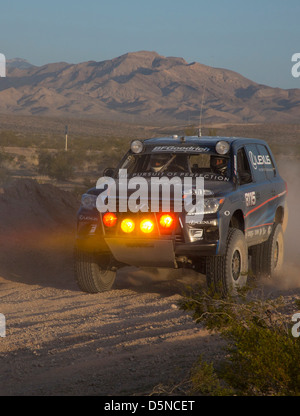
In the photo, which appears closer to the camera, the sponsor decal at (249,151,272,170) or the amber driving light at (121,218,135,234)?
the amber driving light at (121,218,135,234)

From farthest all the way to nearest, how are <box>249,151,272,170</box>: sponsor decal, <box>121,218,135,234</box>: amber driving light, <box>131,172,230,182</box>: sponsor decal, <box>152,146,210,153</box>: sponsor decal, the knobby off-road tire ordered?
the knobby off-road tire, <box>249,151,272,170</box>: sponsor decal, <box>152,146,210,153</box>: sponsor decal, <box>131,172,230,182</box>: sponsor decal, <box>121,218,135,234</box>: amber driving light

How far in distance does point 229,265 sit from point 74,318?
200 centimetres

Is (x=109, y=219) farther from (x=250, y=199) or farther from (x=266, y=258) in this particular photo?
(x=266, y=258)

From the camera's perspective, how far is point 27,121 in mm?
103750

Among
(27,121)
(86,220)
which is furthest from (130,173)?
(27,121)

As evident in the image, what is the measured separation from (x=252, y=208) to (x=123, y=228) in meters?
2.12

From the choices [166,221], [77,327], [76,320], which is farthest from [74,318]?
[166,221]

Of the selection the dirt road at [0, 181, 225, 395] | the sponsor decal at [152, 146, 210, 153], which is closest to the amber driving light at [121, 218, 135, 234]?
the dirt road at [0, 181, 225, 395]

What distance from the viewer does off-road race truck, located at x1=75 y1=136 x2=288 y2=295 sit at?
25.6ft

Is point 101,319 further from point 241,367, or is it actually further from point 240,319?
point 241,367

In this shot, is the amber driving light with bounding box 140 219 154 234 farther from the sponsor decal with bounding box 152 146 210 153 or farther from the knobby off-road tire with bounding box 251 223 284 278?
the knobby off-road tire with bounding box 251 223 284 278

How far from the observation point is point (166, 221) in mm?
7801

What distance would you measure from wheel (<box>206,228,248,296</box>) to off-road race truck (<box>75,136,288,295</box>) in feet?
0.04

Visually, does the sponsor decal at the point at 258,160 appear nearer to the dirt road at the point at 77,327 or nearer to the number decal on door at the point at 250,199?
the number decal on door at the point at 250,199
